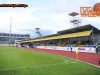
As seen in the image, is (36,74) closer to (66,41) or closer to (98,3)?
(98,3)

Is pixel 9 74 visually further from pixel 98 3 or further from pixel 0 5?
pixel 98 3

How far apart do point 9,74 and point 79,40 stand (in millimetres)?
38166

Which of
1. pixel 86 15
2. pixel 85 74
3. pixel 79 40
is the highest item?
pixel 86 15

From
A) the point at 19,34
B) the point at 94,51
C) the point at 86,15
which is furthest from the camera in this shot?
the point at 19,34

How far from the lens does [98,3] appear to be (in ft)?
66.4

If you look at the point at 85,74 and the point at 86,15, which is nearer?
the point at 85,74

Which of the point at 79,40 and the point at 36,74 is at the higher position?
the point at 79,40

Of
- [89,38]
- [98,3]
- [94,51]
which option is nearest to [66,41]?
[89,38]

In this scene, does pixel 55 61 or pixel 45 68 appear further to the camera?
pixel 55 61

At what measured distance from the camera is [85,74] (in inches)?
435

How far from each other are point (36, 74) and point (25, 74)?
75cm

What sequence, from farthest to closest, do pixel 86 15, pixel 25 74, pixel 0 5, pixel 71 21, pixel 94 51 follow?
1. pixel 71 21
2. pixel 94 51
3. pixel 86 15
4. pixel 0 5
5. pixel 25 74

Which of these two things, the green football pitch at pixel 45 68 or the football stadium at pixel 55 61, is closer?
the green football pitch at pixel 45 68

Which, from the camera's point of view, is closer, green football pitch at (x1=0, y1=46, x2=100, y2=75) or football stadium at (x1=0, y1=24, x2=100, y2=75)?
green football pitch at (x1=0, y1=46, x2=100, y2=75)
